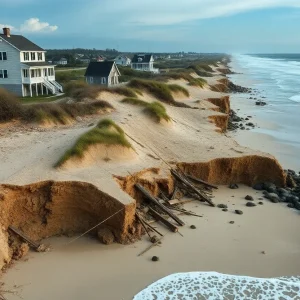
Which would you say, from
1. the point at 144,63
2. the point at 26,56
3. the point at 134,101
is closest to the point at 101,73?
the point at 26,56

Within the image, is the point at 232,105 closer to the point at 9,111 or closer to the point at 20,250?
the point at 9,111

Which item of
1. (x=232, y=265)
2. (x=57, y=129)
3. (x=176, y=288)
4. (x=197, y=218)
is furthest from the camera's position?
(x=57, y=129)

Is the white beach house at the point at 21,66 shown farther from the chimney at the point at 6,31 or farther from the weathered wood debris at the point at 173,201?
the weathered wood debris at the point at 173,201

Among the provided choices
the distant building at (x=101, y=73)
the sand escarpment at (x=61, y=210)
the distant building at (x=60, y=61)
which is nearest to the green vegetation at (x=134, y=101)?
the sand escarpment at (x=61, y=210)

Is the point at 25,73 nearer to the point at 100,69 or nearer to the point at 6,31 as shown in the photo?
the point at 6,31

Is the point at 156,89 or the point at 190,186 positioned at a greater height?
the point at 156,89

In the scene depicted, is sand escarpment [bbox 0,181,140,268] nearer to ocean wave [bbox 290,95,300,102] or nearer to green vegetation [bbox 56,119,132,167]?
green vegetation [bbox 56,119,132,167]

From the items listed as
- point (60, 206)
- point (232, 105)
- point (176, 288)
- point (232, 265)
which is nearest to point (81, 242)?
point (60, 206)
